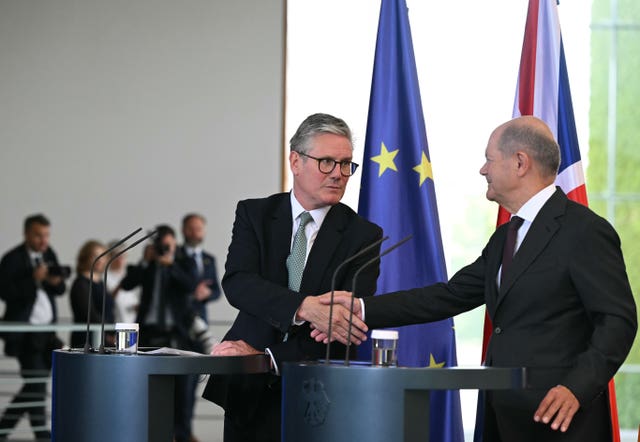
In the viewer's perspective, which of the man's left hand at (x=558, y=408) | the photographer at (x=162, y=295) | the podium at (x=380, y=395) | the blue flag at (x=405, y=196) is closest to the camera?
the podium at (x=380, y=395)

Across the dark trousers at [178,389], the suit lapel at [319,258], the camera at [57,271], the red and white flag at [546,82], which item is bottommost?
the dark trousers at [178,389]

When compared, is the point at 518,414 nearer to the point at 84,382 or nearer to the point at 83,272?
the point at 84,382

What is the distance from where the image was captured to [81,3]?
8.00 meters

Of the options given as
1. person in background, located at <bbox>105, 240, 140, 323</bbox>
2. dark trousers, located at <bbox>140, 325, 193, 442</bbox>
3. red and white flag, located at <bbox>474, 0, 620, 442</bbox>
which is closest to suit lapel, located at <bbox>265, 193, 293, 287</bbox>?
red and white flag, located at <bbox>474, 0, 620, 442</bbox>

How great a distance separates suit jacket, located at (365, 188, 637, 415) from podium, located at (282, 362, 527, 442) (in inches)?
15.6

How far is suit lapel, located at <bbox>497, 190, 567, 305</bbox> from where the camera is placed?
2684 millimetres

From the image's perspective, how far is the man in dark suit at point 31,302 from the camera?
677 centimetres

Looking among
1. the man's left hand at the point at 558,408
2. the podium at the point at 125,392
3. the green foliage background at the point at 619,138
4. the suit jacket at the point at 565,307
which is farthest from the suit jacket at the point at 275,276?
the green foliage background at the point at 619,138

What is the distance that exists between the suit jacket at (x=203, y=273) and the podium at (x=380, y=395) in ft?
16.5

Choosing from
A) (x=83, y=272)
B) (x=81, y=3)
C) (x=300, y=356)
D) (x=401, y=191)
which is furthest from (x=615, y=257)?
(x=81, y=3)

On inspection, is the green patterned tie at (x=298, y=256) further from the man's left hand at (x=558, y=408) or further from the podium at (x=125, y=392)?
the man's left hand at (x=558, y=408)

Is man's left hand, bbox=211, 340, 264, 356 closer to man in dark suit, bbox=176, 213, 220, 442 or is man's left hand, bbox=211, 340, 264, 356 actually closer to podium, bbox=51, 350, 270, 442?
podium, bbox=51, 350, 270, 442

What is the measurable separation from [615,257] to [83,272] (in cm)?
489

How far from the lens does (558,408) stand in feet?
8.02
